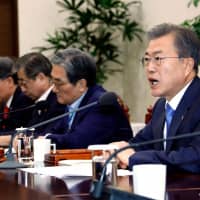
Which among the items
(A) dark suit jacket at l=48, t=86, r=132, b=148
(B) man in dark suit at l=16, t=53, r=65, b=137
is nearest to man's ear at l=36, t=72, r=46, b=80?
(B) man in dark suit at l=16, t=53, r=65, b=137

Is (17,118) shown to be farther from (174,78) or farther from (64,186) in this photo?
(64,186)

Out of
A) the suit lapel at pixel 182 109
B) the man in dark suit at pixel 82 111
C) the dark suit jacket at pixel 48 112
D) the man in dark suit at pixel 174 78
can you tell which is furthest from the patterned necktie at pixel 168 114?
the dark suit jacket at pixel 48 112

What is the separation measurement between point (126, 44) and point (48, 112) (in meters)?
2.81

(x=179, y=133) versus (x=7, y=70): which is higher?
(x=7, y=70)

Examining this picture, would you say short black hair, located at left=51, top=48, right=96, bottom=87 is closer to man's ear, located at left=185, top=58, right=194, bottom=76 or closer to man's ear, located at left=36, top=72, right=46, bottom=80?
man's ear, located at left=36, top=72, right=46, bottom=80

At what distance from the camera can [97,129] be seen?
3.89 m

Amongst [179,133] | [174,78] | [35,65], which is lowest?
[179,133]

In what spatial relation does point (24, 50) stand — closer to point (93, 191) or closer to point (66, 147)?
point (66, 147)

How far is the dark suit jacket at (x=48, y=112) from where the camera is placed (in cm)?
460

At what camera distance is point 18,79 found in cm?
524

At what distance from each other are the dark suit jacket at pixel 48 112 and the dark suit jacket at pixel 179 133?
1.19m

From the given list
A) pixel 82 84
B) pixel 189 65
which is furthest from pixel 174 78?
pixel 82 84

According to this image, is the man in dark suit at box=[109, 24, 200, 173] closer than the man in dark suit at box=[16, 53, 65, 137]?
Yes

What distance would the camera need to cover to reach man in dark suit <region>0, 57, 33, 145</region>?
209 inches
